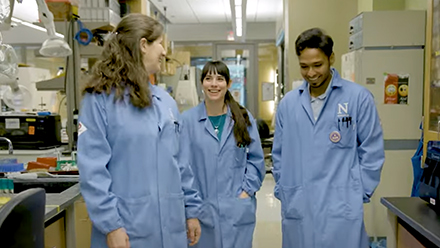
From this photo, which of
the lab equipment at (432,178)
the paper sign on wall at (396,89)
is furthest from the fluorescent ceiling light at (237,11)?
the lab equipment at (432,178)

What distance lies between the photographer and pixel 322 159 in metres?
1.85

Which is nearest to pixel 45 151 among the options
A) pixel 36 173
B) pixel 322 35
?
pixel 36 173

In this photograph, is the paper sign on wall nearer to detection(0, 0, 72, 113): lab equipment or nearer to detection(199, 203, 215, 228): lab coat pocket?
detection(199, 203, 215, 228): lab coat pocket

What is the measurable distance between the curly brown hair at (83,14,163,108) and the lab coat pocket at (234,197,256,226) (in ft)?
2.99

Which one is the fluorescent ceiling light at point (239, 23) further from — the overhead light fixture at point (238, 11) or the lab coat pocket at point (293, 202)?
the lab coat pocket at point (293, 202)

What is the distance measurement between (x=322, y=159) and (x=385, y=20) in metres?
1.92

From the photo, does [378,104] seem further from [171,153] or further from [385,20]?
[171,153]

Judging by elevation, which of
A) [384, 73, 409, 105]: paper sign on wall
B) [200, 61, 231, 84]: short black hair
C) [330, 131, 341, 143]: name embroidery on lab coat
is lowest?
[330, 131, 341, 143]: name embroidery on lab coat

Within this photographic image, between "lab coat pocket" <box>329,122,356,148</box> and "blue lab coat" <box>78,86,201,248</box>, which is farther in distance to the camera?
"lab coat pocket" <box>329,122,356,148</box>

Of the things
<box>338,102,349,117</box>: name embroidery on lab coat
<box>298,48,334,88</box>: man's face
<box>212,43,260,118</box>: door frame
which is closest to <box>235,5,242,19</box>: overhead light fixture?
<box>212,43,260,118</box>: door frame

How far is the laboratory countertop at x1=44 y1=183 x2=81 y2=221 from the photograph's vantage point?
1559mm

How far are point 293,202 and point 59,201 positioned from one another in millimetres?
1053

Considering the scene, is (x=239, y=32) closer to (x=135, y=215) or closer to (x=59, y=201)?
(x=59, y=201)

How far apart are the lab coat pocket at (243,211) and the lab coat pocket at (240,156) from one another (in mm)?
188
